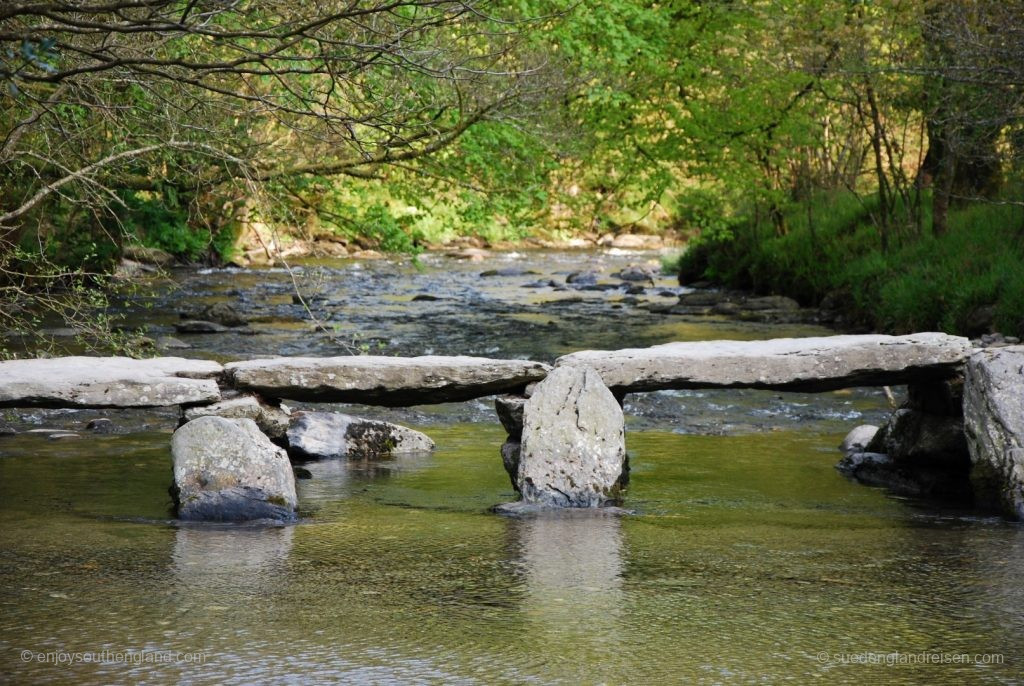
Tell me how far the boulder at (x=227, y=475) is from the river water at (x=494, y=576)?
0.19 meters

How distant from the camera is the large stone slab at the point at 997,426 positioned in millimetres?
7820

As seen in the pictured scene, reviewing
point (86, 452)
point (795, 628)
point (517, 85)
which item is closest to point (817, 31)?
point (517, 85)

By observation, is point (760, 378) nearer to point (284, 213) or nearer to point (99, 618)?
point (284, 213)

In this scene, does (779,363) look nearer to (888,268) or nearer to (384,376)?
(384,376)

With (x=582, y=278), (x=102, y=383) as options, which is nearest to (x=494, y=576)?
(x=102, y=383)

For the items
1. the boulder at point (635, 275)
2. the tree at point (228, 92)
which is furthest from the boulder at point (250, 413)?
the boulder at point (635, 275)

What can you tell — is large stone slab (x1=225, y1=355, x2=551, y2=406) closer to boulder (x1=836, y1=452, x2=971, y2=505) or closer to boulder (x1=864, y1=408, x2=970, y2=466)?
boulder (x1=836, y1=452, x2=971, y2=505)

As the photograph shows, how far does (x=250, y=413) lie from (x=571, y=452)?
264cm

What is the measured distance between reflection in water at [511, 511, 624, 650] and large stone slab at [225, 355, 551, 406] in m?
1.47

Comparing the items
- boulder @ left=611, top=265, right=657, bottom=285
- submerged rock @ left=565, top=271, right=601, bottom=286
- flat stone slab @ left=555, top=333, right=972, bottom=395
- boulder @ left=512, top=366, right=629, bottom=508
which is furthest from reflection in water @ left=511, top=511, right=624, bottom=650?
boulder @ left=611, top=265, right=657, bottom=285

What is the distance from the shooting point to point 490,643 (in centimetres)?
511

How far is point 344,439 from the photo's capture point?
10.1 metres

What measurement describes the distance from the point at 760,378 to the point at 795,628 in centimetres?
362

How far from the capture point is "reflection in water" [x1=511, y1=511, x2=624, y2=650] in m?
5.37
